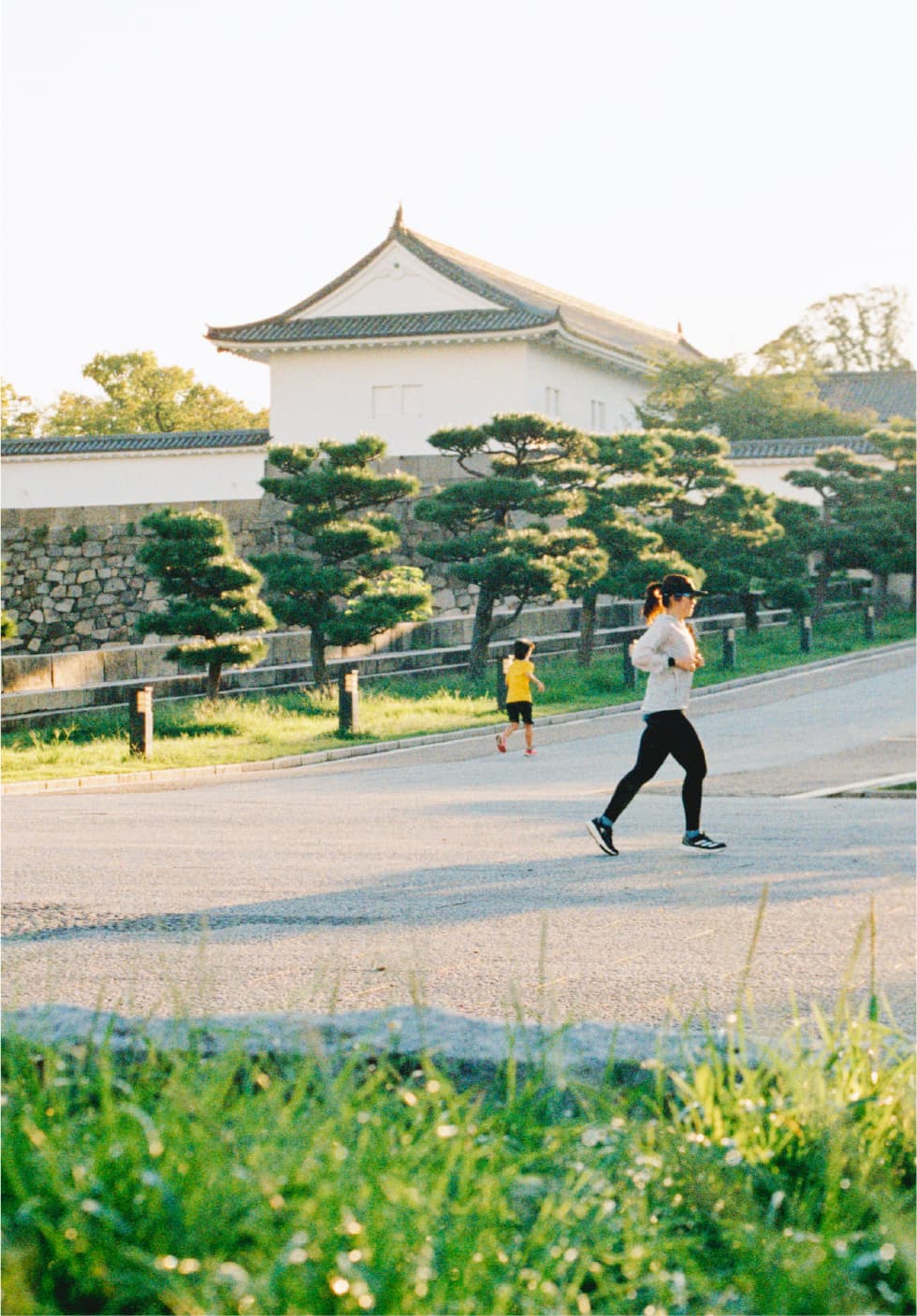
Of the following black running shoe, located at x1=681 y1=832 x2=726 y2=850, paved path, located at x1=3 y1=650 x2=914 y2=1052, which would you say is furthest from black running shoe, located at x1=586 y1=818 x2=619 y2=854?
black running shoe, located at x1=681 y1=832 x2=726 y2=850

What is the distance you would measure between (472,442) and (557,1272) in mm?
25094

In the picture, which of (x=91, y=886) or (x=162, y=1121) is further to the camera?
(x=91, y=886)

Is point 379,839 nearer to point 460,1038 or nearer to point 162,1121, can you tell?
point 460,1038

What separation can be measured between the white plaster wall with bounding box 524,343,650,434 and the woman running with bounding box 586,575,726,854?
2935 cm

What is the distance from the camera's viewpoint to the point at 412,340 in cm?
3891

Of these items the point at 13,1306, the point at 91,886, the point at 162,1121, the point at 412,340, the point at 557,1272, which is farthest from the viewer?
the point at 412,340

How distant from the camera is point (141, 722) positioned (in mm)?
18938

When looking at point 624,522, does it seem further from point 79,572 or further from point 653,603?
point 653,603

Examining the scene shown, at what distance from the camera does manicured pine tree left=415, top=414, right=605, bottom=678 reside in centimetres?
2609

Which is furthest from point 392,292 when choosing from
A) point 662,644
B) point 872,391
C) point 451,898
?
point 662,644

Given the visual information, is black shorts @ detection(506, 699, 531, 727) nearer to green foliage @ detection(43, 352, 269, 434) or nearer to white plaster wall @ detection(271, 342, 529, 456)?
white plaster wall @ detection(271, 342, 529, 456)

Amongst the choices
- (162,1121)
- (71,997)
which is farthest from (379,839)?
(162,1121)

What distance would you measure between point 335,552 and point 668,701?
18026 millimetres

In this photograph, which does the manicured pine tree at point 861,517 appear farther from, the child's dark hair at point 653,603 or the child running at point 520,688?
the child's dark hair at point 653,603
